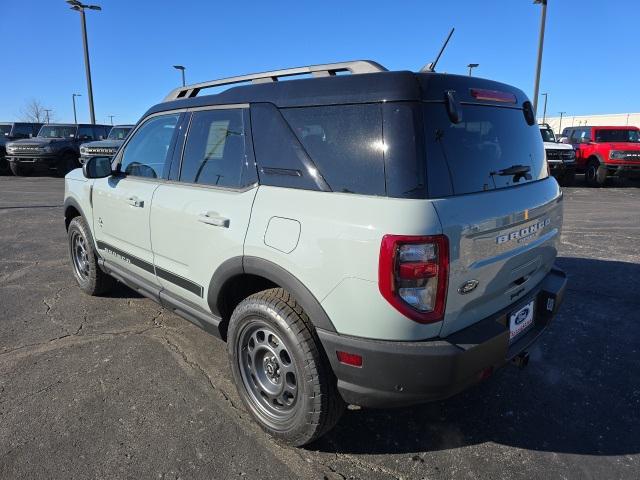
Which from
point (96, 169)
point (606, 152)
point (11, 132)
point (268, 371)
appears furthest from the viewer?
point (11, 132)

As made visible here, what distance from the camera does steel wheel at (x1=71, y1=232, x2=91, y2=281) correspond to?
15.4ft

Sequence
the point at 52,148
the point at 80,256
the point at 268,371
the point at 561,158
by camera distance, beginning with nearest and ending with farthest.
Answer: the point at 268,371 < the point at 80,256 < the point at 561,158 < the point at 52,148

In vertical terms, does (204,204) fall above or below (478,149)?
below

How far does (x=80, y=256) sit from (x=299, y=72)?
11.3ft

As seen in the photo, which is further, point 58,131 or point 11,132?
point 11,132

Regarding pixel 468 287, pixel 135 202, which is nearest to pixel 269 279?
pixel 468 287

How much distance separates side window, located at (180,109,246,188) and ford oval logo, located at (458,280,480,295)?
1333mm

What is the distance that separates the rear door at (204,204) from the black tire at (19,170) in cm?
1749

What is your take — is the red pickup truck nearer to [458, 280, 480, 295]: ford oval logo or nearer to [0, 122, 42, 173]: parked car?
[458, 280, 480, 295]: ford oval logo

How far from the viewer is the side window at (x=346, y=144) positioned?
209 cm

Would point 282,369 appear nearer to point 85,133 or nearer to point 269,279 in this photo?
point 269,279

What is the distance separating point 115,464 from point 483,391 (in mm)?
2232

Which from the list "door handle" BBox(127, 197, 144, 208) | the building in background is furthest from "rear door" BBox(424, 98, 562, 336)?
the building in background

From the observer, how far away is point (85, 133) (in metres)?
18.4
